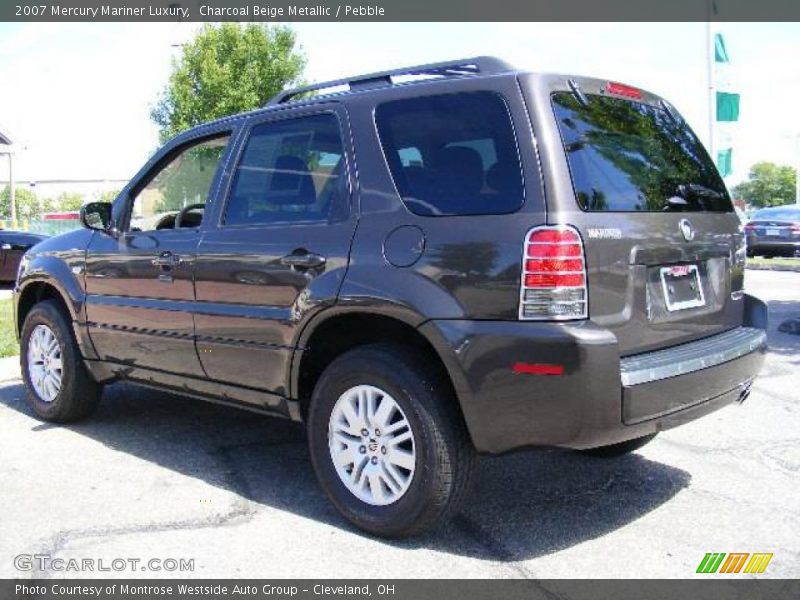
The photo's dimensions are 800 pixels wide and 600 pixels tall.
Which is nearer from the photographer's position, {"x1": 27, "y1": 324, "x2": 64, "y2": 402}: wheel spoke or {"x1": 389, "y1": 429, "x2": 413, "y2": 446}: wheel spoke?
{"x1": 389, "y1": 429, "x2": 413, "y2": 446}: wheel spoke

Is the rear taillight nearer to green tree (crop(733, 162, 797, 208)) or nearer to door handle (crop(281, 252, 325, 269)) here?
door handle (crop(281, 252, 325, 269))

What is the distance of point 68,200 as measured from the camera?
101562 millimetres

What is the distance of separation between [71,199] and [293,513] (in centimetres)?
10645

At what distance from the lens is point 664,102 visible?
156 inches

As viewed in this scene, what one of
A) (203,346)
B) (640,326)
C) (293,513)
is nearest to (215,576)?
(293,513)

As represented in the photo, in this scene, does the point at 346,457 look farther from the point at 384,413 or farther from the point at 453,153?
the point at 453,153

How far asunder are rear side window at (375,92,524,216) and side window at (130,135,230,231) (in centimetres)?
130

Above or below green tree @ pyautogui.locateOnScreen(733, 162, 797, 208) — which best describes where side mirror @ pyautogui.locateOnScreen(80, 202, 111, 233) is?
below

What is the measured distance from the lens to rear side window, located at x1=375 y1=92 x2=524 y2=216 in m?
3.16

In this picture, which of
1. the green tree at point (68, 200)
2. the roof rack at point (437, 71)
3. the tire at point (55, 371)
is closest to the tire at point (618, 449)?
the roof rack at point (437, 71)

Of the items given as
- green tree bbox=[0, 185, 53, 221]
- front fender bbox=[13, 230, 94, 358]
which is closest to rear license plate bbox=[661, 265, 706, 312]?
front fender bbox=[13, 230, 94, 358]

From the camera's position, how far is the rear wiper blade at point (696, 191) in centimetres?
366

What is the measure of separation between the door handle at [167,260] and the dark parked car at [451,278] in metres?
0.01
